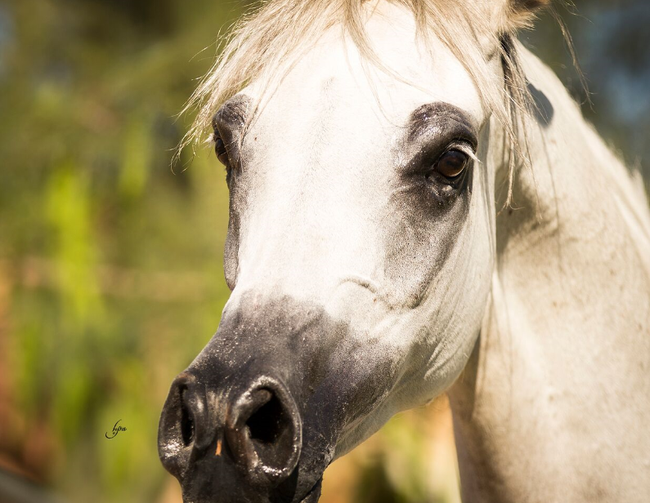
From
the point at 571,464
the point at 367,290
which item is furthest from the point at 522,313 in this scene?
the point at 367,290

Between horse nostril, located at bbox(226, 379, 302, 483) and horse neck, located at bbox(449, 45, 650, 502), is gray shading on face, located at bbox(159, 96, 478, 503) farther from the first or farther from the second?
horse neck, located at bbox(449, 45, 650, 502)

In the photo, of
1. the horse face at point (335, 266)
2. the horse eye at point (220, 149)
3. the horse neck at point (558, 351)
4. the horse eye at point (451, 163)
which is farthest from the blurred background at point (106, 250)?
the horse eye at point (451, 163)

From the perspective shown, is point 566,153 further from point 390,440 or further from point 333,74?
point 390,440

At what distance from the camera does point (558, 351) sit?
5.60 feet

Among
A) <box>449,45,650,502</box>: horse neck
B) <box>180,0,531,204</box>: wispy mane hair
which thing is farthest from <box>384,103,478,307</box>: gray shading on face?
<box>449,45,650,502</box>: horse neck

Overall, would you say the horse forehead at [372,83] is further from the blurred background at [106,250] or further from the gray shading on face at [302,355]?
the blurred background at [106,250]

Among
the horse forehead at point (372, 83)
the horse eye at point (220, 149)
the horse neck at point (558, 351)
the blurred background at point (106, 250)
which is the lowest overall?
the blurred background at point (106, 250)

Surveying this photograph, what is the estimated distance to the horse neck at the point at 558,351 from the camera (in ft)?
5.41

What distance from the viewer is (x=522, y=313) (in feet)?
5.77

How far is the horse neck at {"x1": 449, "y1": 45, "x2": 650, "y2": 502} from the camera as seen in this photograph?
5.41 feet

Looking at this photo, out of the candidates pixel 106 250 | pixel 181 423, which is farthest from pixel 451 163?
pixel 106 250

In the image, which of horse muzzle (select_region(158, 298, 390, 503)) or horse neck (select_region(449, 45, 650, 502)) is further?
horse neck (select_region(449, 45, 650, 502))

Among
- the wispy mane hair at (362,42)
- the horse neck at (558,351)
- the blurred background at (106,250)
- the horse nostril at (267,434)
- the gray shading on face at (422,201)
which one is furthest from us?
the blurred background at (106,250)

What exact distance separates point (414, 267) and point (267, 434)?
476mm
